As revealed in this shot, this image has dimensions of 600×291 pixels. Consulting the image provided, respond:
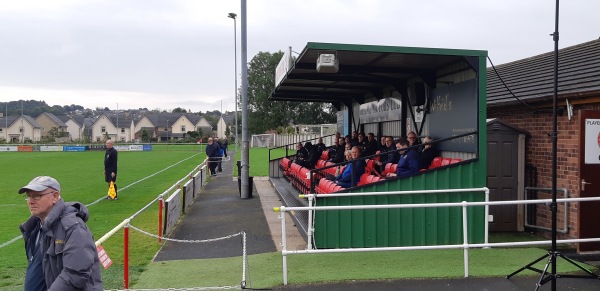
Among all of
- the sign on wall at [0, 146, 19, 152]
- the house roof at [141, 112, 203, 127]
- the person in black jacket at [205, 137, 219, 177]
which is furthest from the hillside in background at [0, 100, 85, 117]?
the person in black jacket at [205, 137, 219, 177]

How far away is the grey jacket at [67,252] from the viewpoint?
3229mm

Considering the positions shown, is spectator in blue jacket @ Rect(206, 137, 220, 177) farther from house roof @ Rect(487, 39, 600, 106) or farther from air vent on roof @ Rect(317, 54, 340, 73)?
air vent on roof @ Rect(317, 54, 340, 73)

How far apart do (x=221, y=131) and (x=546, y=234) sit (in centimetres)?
11039

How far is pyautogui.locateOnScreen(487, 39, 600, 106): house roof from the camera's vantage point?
876cm

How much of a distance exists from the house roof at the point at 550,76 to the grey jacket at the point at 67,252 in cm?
746

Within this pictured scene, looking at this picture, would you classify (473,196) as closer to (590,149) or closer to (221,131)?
(590,149)

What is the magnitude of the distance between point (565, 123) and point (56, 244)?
804 cm

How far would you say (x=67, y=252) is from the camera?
324 cm

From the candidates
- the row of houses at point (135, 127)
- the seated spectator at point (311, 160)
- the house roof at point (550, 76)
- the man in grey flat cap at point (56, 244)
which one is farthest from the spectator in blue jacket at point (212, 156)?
the row of houses at point (135, 127)

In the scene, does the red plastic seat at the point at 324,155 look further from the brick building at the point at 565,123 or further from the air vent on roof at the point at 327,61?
the air vent on roof at the point at 327,61

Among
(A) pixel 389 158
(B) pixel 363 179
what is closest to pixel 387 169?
(A) pixel 389 158

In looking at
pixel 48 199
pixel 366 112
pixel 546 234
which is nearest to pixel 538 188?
pixel 546 234

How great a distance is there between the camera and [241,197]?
15.6m

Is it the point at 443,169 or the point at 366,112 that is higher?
the point at 366,112
